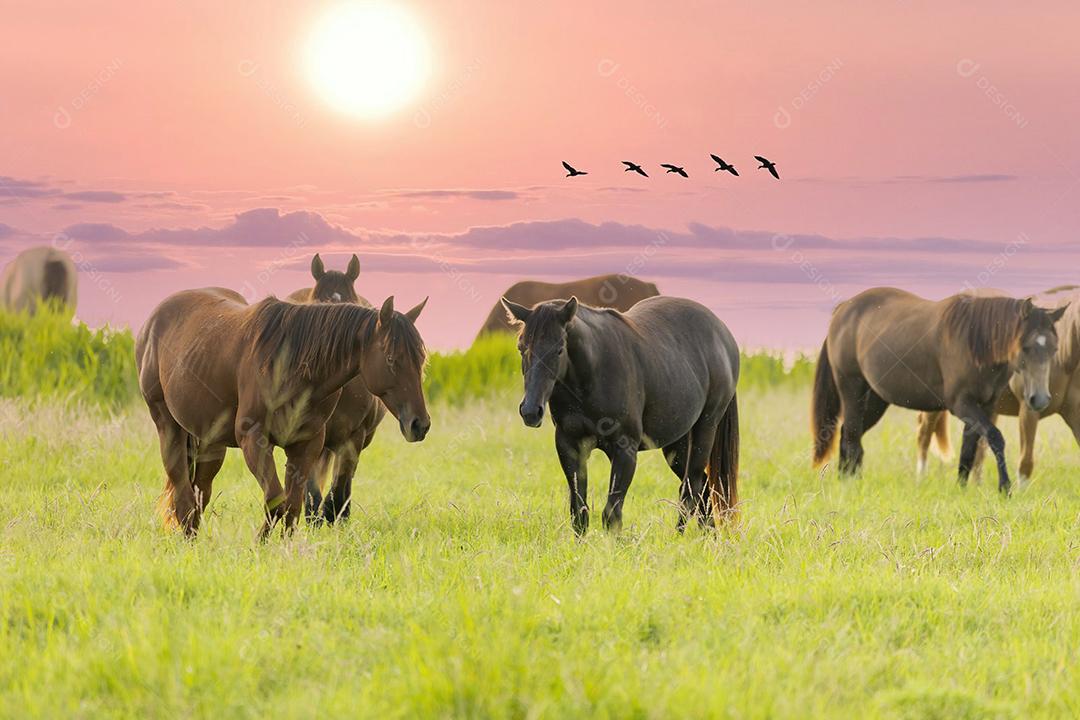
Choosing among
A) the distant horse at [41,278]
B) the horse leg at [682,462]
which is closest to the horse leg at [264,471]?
the horse leg at [682,462]

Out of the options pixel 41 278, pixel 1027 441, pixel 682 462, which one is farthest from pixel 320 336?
pixel 41 278

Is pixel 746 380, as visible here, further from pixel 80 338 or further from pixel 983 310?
pixel 80 338

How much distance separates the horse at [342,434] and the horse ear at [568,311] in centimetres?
84

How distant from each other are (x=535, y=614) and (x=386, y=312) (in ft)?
7.03

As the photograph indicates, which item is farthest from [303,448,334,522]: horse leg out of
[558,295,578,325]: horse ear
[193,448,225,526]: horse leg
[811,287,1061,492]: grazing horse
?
[811,287,1061,492]: grazing horse

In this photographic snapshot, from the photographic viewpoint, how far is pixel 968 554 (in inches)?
270

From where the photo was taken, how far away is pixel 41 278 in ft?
70.9

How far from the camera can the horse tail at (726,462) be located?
802 cm

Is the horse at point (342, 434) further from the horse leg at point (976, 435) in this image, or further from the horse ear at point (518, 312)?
the horse leg at point (976, 435)

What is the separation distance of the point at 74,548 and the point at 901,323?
831 centimetres

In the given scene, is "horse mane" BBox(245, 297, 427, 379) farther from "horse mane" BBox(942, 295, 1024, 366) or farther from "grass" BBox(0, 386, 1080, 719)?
"horse mane" BBox(942, 295, 1024, 366)

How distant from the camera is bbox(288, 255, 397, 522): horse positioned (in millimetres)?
7293

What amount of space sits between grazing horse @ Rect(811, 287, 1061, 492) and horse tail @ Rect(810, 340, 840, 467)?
11 millimetres

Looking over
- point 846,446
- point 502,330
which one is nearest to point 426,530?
point 846,446
